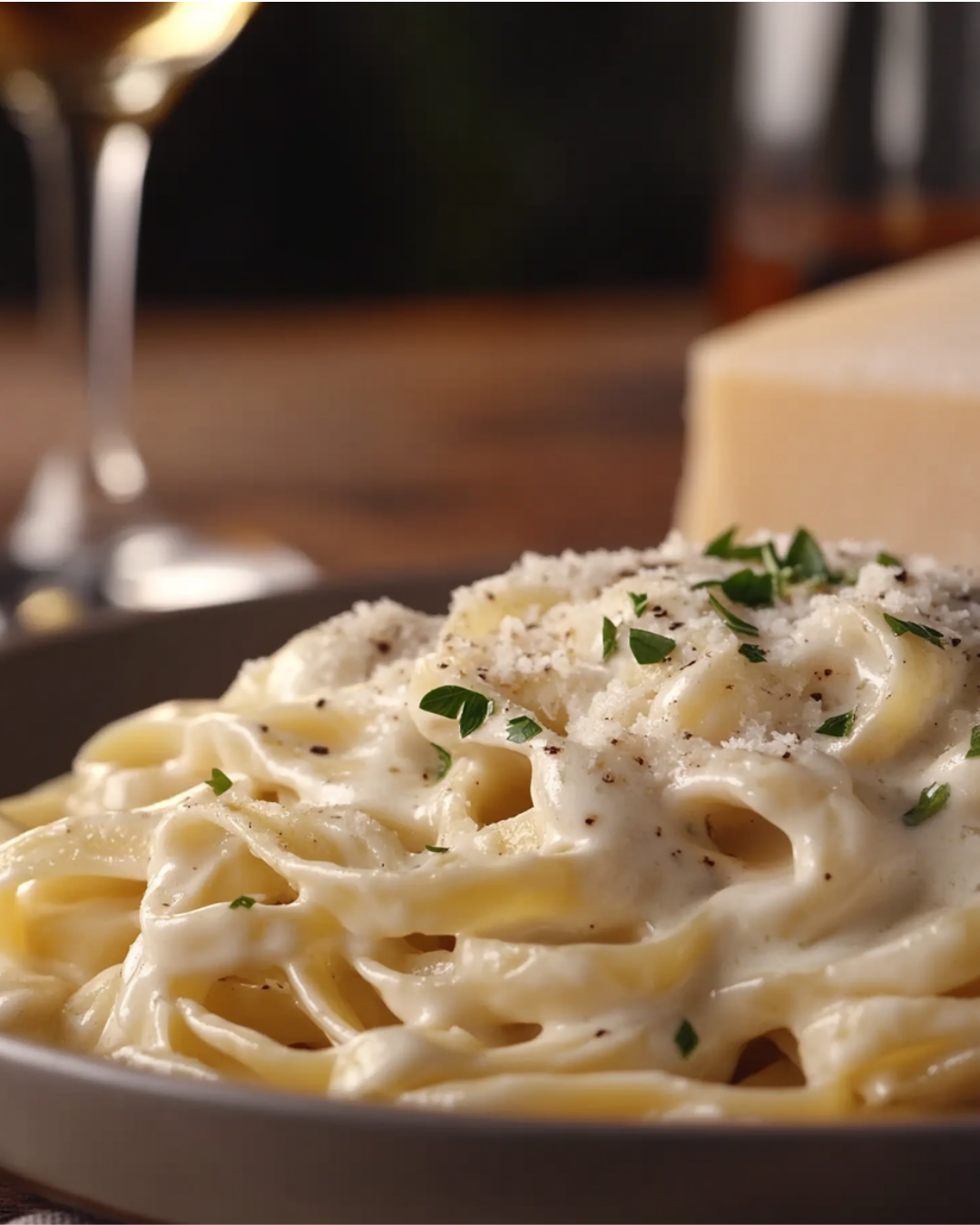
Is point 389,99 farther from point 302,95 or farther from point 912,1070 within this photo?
point 912,1070

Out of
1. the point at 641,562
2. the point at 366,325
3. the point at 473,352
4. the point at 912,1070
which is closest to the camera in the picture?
the point at 912,1070

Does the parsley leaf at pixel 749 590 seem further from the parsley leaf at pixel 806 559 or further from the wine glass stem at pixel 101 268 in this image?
the wine glass stem at pixel 101 268

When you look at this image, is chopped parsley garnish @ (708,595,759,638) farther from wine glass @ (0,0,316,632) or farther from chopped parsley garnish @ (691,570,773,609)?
wine glass @ (0,0,316,632)

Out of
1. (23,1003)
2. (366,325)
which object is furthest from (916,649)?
(366,325)

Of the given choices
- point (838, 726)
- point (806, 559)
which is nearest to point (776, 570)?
point (806, 559)

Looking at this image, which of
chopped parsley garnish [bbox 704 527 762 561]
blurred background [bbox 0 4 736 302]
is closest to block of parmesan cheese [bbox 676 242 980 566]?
chopped parsley garnish [bbox 704 527 762 561]

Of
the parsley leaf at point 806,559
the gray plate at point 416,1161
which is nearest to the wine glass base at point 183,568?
the parsley leaf at point 806,559

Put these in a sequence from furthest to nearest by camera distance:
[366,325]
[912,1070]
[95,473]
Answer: [366,325] → [95,473] → [912,1070]
